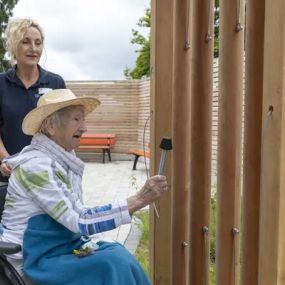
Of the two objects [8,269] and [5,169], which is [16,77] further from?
[8,269]

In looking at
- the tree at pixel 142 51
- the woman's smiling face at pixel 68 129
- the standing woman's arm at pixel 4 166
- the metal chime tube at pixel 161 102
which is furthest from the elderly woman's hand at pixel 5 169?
the tree at pixel 142 51

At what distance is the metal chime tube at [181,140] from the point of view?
290 centimetres

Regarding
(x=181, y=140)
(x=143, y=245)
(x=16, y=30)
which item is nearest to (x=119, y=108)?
(x=143, y=245)

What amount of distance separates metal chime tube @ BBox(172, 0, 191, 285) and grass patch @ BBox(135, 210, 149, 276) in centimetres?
104

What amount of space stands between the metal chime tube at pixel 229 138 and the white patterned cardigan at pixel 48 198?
1.81 ft

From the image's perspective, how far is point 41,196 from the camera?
216cm

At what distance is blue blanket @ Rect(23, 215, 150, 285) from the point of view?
2105mm

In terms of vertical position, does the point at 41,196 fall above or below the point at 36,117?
below

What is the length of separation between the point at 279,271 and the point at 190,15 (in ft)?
5.87

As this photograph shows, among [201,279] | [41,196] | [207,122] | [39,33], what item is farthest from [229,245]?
[39,33]

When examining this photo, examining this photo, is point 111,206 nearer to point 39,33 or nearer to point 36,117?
point 36,117

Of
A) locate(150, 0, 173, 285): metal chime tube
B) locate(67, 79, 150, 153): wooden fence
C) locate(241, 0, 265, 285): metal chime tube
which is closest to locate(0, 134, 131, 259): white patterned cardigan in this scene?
locate(241, 0, 265, 285): metal chime tube

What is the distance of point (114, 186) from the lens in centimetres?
979

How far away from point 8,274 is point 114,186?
7632 mm
